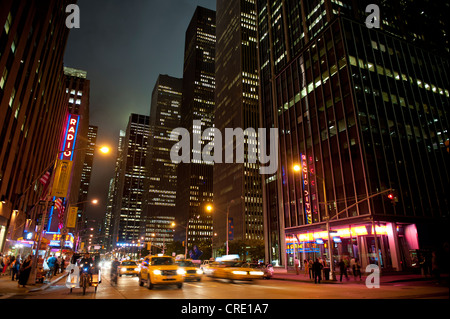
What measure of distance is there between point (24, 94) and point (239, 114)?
98.7 meters

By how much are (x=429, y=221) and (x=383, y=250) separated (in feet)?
29.1

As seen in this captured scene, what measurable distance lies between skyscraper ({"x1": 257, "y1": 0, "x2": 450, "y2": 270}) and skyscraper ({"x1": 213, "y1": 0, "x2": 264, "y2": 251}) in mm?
69010

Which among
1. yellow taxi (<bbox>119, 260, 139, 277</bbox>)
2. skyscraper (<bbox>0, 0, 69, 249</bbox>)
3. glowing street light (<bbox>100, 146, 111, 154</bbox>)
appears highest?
skyscraper (<bbox>0, 0, 69, 249</bbox>)

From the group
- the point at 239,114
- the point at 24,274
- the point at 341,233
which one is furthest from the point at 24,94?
the point at 239,114

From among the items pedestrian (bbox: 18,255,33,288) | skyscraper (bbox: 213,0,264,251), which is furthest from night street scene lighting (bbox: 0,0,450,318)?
skyscraper (bbox: 213,0,264,251)

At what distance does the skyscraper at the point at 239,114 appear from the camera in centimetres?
12094

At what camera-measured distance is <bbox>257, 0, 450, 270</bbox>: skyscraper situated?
3509cm

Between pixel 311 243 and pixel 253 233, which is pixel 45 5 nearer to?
pixel 311 243

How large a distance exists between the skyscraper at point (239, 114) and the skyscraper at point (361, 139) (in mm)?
69010

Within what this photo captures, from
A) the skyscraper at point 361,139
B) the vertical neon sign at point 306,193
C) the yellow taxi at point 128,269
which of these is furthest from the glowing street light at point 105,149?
the vertical neon sign at point 306,193

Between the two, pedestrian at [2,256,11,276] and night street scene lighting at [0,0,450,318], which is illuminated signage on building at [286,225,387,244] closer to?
→ night street scene lighting at [0,0,450,318]

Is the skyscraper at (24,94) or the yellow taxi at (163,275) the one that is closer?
the yellow taxi at (163,275)

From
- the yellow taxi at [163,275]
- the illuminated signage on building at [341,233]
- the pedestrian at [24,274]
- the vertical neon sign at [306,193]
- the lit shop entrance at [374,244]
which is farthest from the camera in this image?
the vertical neon sign at [306,193]

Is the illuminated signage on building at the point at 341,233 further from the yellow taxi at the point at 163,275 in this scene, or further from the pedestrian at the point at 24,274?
the pedestrian at the point at 24,274
